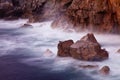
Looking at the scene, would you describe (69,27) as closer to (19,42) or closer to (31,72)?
(19,42)

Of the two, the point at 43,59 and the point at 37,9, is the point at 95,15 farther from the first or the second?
the point at 37,9

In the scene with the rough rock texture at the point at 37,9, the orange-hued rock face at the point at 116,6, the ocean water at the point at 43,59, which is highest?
the rough rock texture at the point at 37,9

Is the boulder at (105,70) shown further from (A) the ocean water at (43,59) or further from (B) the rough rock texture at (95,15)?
(B) the rough rock texture at (95,15)

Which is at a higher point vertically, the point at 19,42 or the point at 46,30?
the point at 46,30

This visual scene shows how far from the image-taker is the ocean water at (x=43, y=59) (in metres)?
Result: 22.2

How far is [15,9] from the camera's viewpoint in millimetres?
48156

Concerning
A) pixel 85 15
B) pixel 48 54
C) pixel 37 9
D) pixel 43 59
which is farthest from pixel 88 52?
pixel 37 9

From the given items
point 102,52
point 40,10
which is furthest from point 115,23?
point 40,10

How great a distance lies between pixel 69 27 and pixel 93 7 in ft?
14.6

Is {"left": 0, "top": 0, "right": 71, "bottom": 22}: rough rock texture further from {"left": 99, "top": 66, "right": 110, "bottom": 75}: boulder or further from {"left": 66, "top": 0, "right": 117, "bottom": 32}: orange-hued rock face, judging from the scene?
{"left": 99, "top": 66, "right": 110, "bottom": 75}: boulder

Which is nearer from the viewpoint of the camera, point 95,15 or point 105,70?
point 105,70

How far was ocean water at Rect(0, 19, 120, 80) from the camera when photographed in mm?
22172

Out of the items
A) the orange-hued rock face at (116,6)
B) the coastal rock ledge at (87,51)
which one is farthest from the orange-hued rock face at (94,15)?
the coastal rock ledge at (87,51)

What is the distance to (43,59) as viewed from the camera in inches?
1006
